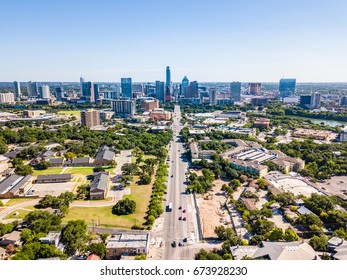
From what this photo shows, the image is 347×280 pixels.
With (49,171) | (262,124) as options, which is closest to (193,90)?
(262,124)

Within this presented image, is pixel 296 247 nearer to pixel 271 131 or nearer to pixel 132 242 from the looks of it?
pixel 132 242

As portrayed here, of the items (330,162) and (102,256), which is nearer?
(102,256)

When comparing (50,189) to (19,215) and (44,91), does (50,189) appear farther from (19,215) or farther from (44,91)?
(44,91)

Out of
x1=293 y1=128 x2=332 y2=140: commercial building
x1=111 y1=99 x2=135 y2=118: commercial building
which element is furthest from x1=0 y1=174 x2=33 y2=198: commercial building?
x1=111 y1=99 x2=135 y2=118: commercial building

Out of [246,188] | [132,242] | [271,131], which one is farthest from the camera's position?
[271,131]

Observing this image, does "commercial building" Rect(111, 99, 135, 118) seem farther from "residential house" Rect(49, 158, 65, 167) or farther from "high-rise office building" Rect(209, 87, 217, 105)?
"residential house" Rect(49, 158, 65, 167)
